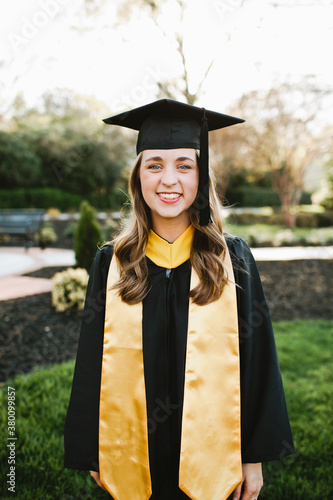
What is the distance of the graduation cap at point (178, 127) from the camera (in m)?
1.56

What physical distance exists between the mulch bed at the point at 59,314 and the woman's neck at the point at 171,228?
8.93 feet

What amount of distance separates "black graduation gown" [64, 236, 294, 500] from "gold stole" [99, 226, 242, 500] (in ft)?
0.15

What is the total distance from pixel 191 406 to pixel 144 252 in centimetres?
69

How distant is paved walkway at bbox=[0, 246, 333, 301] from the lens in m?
5.81

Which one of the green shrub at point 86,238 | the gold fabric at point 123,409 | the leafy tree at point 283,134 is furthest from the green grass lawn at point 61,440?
the leafy tree at point 283,134

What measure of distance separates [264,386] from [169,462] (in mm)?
529

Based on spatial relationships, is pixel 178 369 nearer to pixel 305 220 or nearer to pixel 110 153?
pixel 305 220

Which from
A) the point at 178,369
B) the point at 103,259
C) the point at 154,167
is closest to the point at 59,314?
the point at 103,259

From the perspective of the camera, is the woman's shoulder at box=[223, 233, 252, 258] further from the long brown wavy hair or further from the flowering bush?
the flowering bush

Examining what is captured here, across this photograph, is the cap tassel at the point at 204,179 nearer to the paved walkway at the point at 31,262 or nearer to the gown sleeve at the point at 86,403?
the gown sleeve at the point at 86,403

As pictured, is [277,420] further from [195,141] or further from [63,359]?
[63,359]

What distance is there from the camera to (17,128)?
22.6 meters

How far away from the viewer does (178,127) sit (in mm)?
1611

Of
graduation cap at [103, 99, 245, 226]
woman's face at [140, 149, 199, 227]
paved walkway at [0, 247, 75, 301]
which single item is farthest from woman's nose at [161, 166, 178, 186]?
paved walkway at [0, 247, 75, 301]
